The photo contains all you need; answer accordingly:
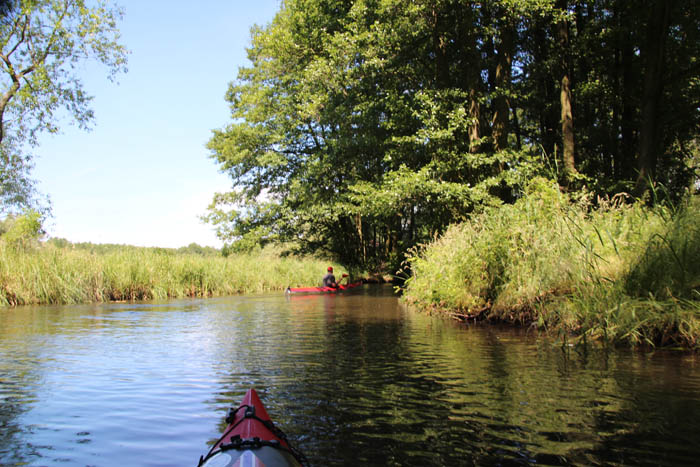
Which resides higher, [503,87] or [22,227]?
[503,87]

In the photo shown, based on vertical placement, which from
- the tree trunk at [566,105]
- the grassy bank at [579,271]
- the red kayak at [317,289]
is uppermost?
the tree trunk at [566,105]

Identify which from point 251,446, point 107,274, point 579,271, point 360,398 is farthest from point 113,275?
point 251,446

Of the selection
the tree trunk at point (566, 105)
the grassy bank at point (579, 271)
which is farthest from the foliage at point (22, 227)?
the tree trunk at point (566, 105)

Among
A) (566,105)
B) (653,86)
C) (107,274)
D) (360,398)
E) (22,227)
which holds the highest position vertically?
(653,86)

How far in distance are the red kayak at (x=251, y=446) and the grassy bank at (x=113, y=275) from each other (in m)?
13.5

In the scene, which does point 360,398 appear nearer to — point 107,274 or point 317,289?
point 107,274

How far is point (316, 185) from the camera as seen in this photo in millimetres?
24844

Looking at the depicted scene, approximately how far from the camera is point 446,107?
15578 millimetres

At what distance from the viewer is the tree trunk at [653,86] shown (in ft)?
44.9

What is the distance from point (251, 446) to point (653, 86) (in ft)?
52.2

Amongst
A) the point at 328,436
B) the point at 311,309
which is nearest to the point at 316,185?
the point at 311,309

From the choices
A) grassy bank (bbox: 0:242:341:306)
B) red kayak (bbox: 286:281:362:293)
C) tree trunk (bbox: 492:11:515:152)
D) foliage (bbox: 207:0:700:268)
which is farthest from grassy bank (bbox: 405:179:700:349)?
grassy bank (bbox: 0:242:341:306)

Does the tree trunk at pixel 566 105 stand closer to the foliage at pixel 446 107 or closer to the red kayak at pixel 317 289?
the foliage at pixel 446 107

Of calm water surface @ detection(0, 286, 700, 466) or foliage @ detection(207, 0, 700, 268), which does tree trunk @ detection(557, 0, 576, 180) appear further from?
calm water surface @ detection(0, 286, 700, 466)
